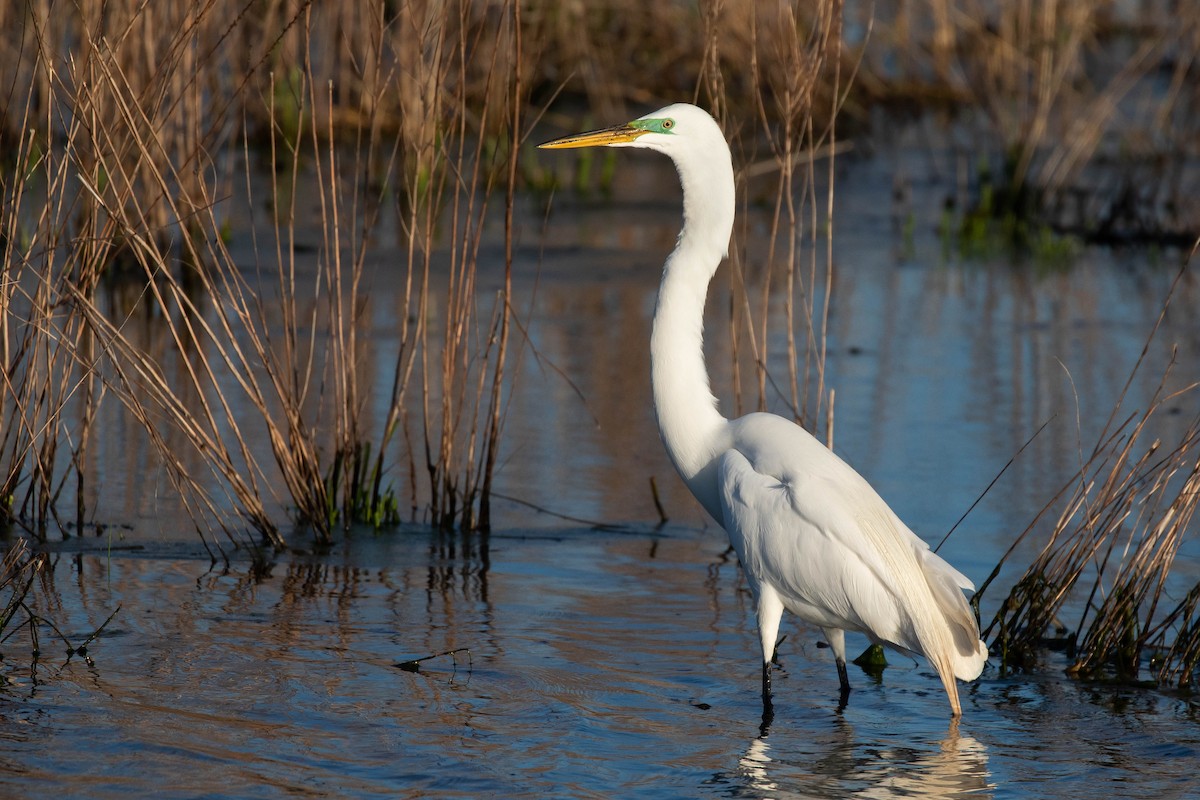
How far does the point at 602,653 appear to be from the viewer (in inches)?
173

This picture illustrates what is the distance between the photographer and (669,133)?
438 centimetres

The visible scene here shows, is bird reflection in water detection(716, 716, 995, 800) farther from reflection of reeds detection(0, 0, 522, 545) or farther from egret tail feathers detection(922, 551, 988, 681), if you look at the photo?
reflection of reeds detection(0, 0, 522, 545)

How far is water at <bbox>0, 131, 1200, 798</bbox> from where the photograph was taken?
3566mm

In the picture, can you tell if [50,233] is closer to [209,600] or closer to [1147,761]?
[209,600]

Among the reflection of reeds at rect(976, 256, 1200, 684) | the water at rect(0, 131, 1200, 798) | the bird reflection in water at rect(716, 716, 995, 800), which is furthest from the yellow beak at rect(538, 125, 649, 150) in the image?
the bird reflection in water at rect(716, 716, 995, 800)

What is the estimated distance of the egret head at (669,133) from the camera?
435cm

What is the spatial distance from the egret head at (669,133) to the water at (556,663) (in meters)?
0.52

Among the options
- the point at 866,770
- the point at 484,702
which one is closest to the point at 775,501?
the point at 866,770

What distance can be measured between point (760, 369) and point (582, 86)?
9.77 metres

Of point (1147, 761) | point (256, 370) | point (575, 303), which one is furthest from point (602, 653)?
point (575, 303)

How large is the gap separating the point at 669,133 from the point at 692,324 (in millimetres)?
560

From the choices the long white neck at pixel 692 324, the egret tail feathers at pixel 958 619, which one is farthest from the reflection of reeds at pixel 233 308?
the egret tail feathers at pixel 958 619

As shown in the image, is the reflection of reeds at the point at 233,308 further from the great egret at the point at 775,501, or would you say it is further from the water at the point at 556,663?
the great egret at the point at 775,501

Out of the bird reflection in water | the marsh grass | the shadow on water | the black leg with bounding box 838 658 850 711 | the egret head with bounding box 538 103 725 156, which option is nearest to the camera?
the shadow on water
